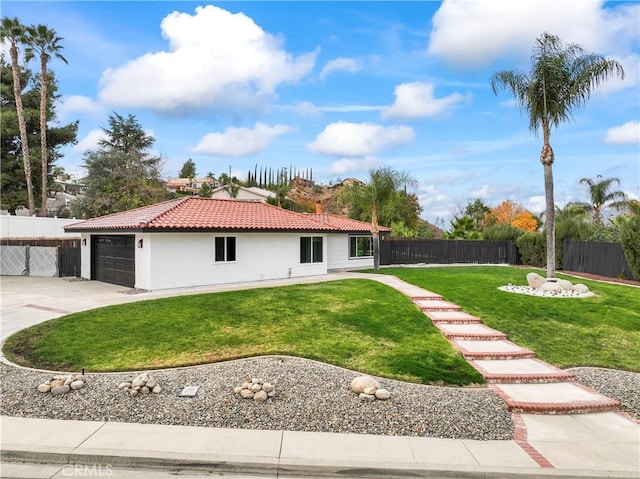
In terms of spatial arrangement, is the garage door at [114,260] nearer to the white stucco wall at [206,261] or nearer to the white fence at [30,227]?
the white stucco wall at [206,261]

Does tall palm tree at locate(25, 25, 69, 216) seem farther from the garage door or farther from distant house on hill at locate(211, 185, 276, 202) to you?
distant house on hill at locate(211, 185, 276, 202)

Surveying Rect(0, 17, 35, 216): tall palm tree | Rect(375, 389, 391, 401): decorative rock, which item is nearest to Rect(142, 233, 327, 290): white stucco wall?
Rect(375, 389, 391, 401): decorative rock

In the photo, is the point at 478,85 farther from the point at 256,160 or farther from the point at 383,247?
the point at 256,160

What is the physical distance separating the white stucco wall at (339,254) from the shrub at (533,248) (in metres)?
12.1

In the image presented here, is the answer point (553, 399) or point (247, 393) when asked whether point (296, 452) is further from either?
point (553, 399)

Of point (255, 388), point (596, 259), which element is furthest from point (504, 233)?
point (255, 388)

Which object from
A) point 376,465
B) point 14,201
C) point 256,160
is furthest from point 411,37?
point 256,160

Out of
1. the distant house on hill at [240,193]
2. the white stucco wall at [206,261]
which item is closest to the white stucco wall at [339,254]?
the white stucco wall at [206,261]

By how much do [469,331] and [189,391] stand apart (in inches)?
280

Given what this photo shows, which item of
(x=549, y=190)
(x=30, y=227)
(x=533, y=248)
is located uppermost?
(x=549, y=190)

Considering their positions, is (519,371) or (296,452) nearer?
(296,452)

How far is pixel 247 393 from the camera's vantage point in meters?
6.22

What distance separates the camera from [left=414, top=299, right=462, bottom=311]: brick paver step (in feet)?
41.1

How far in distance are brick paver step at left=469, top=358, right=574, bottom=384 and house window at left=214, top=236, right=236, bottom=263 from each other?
12.0 meters
